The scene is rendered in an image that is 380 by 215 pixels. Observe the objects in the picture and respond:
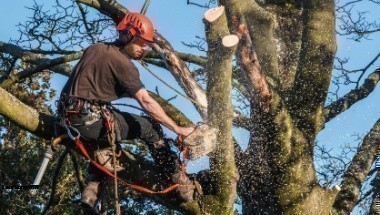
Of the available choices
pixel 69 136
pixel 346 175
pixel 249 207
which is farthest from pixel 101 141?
pixel 346 175

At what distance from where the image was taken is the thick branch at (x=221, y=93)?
419cm

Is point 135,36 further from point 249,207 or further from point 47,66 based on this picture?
point 47,66

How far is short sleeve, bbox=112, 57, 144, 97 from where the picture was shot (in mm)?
4234

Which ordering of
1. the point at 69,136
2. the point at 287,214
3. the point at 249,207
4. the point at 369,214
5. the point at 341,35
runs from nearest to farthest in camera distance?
the point at 69,136 < the point at 287,214 < the point at 249,207 < the point at 369,214 < the point at 341,35

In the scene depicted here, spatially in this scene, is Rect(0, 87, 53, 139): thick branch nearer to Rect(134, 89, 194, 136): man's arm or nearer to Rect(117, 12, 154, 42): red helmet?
Rect(134, 89, 194, 136): man's arm

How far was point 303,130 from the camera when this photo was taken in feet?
15.5

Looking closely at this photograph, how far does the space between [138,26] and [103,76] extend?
45 cm

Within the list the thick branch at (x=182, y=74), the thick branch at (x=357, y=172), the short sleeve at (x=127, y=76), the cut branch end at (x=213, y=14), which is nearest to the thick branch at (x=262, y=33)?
the thick branch at (x=182, y=74)

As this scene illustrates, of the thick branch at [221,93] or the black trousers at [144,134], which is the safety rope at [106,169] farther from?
the thick branch at [221,93]

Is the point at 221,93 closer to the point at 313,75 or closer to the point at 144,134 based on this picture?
the point at 144,134

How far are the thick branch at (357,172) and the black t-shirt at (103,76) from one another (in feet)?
6.55

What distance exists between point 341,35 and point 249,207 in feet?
9.82

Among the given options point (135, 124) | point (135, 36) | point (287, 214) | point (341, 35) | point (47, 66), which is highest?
point (341, 35)

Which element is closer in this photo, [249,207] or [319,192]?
[319,192]
